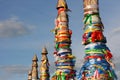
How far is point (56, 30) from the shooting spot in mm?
30000

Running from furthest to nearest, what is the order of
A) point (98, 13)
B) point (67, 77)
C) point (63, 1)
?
1. point (63, 1)
2. point (67, 77)
3. point (98, 13)

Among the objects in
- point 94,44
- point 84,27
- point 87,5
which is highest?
point 87,5

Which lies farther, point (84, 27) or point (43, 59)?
point (43, 59)

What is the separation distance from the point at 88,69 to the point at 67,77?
8.43 metres

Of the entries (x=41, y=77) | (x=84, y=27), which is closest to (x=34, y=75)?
(x=41, y=77)

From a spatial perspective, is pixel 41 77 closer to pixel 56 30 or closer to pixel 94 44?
pixel 56 30

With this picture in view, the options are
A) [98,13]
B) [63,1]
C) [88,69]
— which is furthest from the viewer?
[63,1]

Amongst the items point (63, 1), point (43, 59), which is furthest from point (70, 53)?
point (43, 59)

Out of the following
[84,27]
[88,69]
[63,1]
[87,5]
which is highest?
[63,1]

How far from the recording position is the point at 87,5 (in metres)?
22.1

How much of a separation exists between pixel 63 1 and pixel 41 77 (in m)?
14.3

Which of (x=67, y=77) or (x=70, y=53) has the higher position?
(x=70, y=53)

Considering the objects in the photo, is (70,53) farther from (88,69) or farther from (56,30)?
(88,69)

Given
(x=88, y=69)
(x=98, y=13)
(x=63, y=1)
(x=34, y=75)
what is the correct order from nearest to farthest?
(x=88, y=69) → (x=98, y=13) → (x=63, y=1) → (x=34, y=75)
